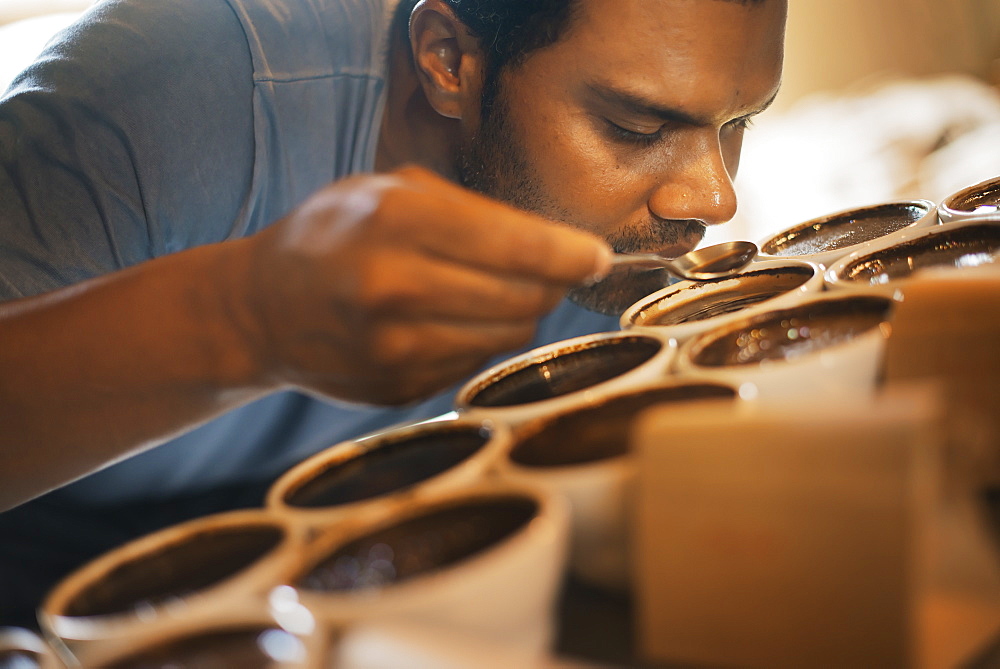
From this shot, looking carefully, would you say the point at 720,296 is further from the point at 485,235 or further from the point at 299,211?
the point at 299,211

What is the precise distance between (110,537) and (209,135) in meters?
0.93

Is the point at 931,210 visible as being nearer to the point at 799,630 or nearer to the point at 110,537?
the point at 799,630

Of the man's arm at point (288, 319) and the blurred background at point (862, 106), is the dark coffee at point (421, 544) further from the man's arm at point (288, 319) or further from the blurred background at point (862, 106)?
the blurred background at point (862, 106)

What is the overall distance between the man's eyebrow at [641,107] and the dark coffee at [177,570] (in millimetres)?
1154

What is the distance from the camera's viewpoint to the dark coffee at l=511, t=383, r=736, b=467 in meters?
0.79

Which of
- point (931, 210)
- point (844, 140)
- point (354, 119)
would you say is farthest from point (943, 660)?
point (844, 140)

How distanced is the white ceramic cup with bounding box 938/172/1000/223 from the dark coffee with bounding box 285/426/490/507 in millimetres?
830

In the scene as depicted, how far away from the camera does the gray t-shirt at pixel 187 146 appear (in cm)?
143

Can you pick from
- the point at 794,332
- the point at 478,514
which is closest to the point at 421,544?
the point at 478,514

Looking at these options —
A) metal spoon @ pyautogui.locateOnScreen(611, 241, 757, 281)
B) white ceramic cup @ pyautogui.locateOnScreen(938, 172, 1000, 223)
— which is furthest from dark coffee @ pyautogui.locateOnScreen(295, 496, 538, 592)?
white ceramic cup @ pyautogui.locateOnScreen(938, 172, 1000, 223)

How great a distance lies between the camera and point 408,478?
852 millimetres

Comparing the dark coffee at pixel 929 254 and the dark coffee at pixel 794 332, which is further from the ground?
the dark coffee at pixel 929 254

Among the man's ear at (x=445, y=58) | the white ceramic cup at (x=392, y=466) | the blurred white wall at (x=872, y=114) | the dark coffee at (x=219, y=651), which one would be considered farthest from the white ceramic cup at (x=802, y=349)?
the blurred white wall at (x=872, y=114)

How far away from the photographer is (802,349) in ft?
2.97
